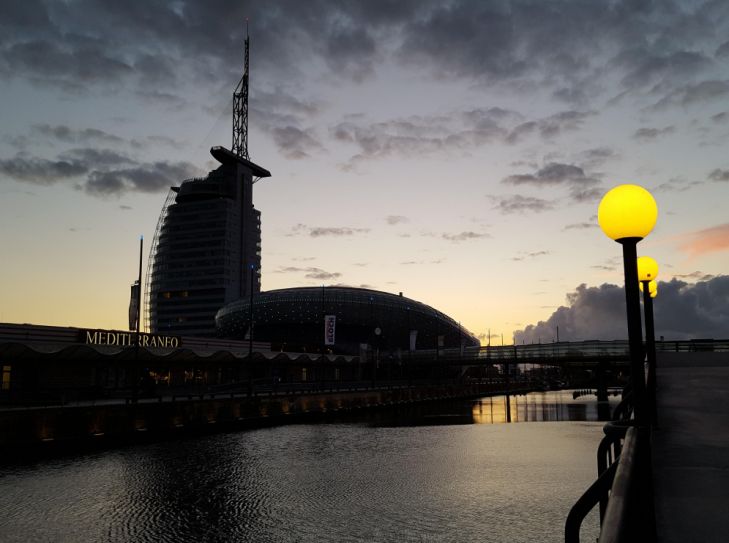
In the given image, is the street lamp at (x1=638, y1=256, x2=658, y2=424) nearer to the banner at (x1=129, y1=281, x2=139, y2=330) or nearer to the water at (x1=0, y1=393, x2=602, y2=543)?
the water at (x1=0, y1=393, x2=602, y2=543)

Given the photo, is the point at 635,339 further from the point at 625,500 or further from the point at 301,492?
the point at 301,492

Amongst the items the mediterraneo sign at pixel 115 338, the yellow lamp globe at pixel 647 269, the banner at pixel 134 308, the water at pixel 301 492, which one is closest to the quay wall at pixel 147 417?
the water at pixel 301 492

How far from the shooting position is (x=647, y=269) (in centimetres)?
1397

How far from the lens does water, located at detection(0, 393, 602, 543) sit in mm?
18953

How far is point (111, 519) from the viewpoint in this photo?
20.4m

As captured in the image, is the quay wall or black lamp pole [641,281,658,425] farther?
the quay wall

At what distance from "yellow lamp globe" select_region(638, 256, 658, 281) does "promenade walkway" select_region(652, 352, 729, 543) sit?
10.4ft

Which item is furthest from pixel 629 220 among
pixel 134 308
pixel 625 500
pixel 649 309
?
pixel 134 308

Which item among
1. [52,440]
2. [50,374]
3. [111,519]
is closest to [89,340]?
[50,374]

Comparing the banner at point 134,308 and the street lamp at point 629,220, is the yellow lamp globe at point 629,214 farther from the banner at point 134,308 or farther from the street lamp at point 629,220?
the banner at point 134,308

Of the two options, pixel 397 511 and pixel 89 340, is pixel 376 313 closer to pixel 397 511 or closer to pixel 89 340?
pixel 89 340

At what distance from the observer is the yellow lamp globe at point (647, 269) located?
13.9 metres

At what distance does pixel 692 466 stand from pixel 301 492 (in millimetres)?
19439

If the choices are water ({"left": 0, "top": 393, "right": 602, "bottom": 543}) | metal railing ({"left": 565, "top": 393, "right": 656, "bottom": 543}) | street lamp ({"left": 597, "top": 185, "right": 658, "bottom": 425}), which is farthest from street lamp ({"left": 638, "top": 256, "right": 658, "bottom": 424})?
metal railing ({"left": 565, "top": 393, "right": 656, "bottom": 543})
